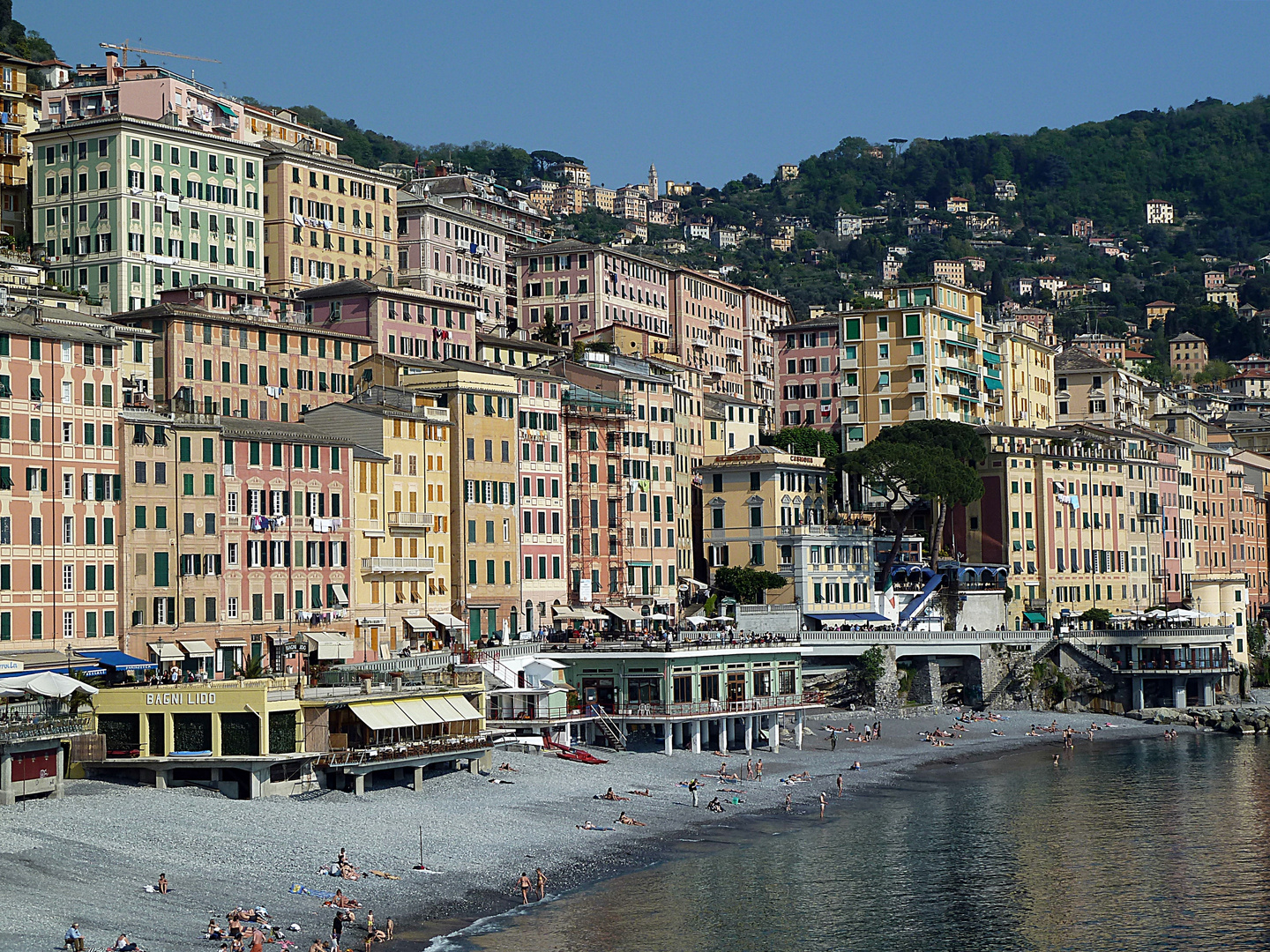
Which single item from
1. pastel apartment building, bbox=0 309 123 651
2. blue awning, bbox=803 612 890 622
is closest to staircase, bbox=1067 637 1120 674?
blue awning, bbox=803 612 890 622

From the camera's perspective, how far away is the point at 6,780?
63062 mm

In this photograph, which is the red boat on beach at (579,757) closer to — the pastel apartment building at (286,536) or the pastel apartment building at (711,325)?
the pastel apartment building at (286,536)

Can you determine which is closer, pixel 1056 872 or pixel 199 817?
pixel 199 817

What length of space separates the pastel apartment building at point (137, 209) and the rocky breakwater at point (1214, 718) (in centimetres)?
6602

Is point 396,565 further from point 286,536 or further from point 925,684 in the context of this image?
point 925,684

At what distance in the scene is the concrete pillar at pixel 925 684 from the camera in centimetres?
11700

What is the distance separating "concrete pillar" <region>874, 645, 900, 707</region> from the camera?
114875 mm

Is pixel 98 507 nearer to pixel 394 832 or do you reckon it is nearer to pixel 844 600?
pixel 394 832

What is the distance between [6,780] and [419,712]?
18714 mm

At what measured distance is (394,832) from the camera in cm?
6762

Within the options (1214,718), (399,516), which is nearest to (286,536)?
(399,516)

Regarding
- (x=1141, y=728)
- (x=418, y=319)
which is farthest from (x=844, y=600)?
(x=418, y=319)

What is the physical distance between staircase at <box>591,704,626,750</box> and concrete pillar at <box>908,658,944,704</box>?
30488 millimetres

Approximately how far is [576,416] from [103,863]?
5806 cm
